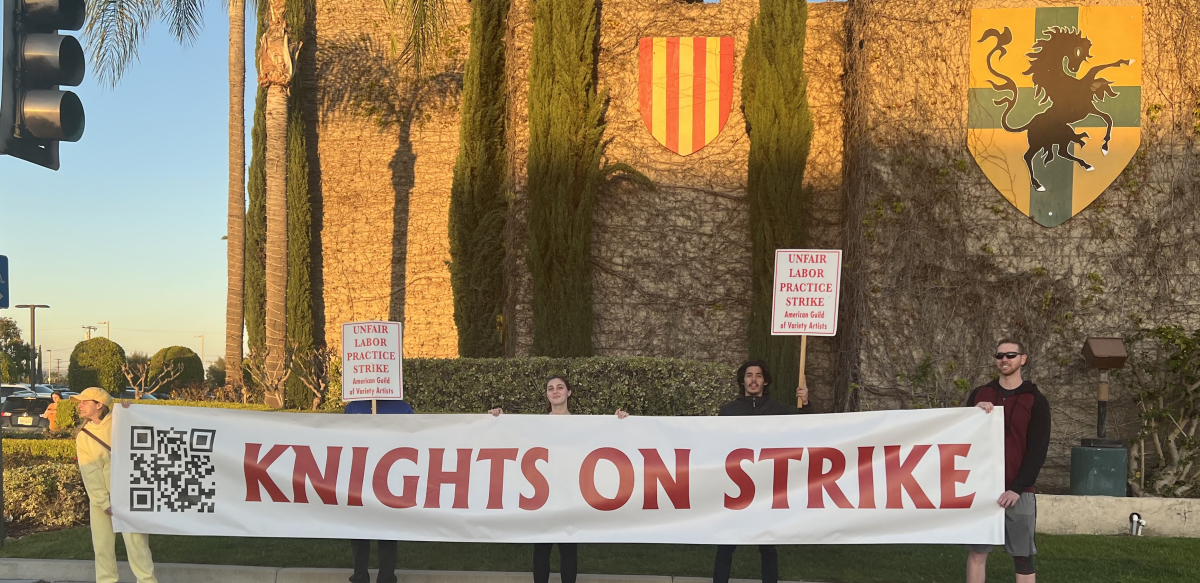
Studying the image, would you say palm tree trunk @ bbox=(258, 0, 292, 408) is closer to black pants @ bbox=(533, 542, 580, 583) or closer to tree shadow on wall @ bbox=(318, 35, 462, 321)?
tree shadow on wall @ bbox=(318, 35, 462, 321)

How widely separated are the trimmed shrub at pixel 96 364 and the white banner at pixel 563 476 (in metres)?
34.1

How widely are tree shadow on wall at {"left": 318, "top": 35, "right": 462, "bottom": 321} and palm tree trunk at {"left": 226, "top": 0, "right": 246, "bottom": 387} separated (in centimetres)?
362

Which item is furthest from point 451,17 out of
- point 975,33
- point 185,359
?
point 185,359

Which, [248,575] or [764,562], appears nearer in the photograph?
[764,562]

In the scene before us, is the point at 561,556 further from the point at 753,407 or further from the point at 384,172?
the point at 384,172

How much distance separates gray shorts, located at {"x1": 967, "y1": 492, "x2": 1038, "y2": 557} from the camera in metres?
6.21

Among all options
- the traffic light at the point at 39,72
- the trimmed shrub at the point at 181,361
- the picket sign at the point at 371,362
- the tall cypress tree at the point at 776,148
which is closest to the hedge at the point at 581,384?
the tall cypress tree at the point at 776,148

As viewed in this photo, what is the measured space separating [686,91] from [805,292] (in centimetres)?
628

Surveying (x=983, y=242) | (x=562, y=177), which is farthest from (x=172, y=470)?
(x=983, y=242)

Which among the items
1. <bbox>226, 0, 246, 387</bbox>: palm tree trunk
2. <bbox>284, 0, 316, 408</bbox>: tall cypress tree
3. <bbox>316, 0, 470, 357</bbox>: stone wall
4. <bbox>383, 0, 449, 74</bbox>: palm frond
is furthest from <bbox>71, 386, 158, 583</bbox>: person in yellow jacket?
<bbox>226, 0, 246, 387</bbox>: palm tree trunk

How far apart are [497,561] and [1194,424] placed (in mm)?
7510

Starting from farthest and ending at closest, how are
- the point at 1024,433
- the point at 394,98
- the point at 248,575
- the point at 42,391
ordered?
the point at 42,391 < the point at 394,98 < the point at 248,575 < the point at 1024,433

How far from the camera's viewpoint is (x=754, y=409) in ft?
22.7

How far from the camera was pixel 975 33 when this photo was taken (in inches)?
449
